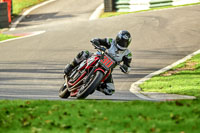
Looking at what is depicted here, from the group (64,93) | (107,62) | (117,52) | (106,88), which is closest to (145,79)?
(64,93)

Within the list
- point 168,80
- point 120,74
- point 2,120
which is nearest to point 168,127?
point 2,120

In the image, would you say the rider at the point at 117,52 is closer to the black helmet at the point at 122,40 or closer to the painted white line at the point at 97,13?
the black helmet at the point at 122,40

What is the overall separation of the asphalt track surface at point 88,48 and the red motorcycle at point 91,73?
4.07ft

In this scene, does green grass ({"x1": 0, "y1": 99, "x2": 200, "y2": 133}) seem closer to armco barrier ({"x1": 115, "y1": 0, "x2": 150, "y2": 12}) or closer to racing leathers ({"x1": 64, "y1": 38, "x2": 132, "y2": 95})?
racing leathers ({"x1": 64, "y1": 38, "x2": 132, "y2": 95})

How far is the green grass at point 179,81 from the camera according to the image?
14.0 metres

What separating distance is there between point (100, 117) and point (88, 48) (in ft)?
47.6

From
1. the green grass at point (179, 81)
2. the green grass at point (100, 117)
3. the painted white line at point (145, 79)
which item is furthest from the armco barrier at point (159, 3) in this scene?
the green grass at point (100, 117)

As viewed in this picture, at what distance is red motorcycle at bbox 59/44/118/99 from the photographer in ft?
36.3

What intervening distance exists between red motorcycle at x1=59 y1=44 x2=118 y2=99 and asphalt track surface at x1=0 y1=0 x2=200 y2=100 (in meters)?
1.24

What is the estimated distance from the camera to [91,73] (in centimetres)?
1125

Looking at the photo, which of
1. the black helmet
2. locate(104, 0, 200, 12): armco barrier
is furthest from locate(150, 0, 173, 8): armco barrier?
the black helmet

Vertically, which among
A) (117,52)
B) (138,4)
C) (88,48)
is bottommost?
(138,4)

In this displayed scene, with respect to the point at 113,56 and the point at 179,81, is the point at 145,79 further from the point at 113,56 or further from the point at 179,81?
the point at 113,56

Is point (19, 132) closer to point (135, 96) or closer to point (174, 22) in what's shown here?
point (135, 96)
